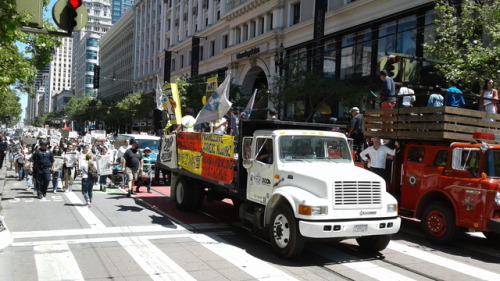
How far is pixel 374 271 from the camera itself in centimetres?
719

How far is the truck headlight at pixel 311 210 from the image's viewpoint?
Result: 7227 millimetres

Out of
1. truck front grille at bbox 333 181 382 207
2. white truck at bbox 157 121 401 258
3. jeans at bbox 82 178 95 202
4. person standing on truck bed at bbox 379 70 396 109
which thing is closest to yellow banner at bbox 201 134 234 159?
white truck at bbox 157 121 401 258

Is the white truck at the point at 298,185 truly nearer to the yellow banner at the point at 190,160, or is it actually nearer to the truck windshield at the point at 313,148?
the truck windshield at the point at 313,148

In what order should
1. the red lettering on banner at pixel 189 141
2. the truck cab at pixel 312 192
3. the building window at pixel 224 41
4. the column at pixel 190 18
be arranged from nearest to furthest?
the truck cab at pixel 312 192, the red lettering on banner at pixel 189 141, the building window at pixel 224 41, the column at pixel 190 18

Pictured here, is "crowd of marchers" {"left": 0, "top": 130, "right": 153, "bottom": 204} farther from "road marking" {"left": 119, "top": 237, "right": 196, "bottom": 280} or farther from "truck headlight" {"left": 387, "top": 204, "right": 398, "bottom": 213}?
"truck headlight" {"left": 387, "top": 204, "right": 398, "bottom": 213}

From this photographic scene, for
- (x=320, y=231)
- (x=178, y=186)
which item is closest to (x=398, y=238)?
(x=320, y=231)

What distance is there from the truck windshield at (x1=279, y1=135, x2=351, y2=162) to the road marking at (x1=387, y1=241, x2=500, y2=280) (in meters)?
2.06

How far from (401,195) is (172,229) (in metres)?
5.31

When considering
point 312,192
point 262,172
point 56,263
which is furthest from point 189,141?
point 56,263

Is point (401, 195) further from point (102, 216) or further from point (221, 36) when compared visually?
point (221, 36)

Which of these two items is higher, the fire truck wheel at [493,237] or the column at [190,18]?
the column at [190,18]

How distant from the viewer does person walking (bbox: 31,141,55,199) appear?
1391 centimetres

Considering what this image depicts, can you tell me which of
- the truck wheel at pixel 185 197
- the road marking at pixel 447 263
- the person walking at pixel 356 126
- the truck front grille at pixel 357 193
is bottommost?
the road marking at pixel 447 263

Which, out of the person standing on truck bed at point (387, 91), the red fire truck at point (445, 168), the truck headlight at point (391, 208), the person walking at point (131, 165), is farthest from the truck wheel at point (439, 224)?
the person walking at point (131, 165)
